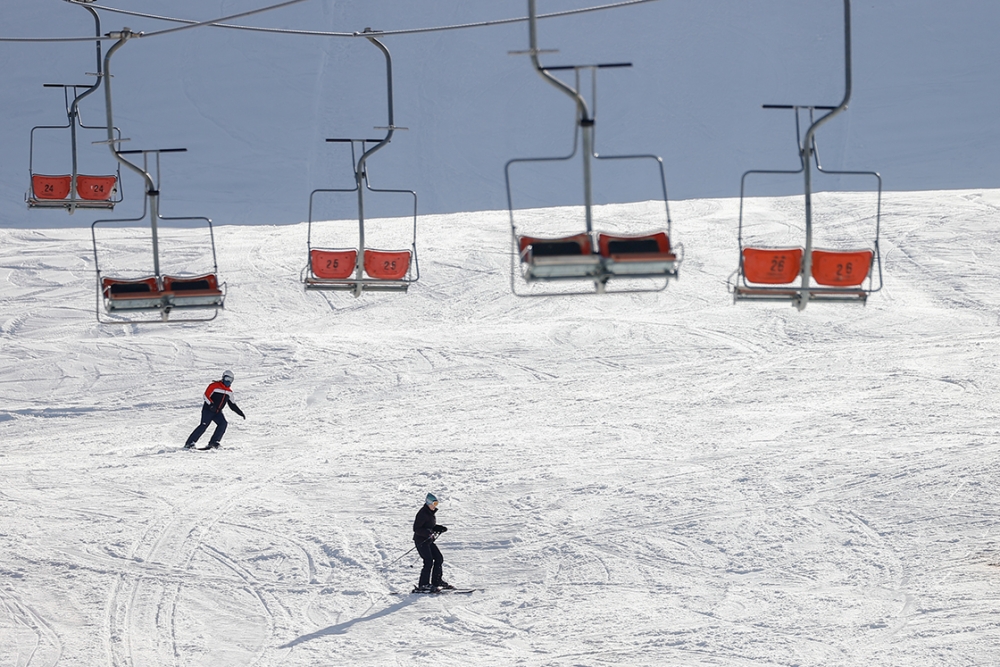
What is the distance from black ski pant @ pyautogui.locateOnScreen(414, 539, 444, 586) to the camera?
39.7ft

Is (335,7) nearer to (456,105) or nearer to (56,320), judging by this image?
(456,105)

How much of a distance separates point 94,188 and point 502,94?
28992mm

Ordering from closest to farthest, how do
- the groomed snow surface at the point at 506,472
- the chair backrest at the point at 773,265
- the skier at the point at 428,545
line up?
the chair backrest at the point at 773,265
the groomed snow surface at the point at 506,472
the skier at the point at 428,545

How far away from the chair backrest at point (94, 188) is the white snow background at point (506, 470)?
318 centimetres

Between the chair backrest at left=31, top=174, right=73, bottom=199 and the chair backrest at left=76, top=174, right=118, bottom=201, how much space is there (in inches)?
4.7

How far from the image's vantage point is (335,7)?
44000 millimetres

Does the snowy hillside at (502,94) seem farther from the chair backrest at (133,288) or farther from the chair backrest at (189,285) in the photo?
the chair backrest at (133,288)

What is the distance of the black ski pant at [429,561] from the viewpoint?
12.1 metres

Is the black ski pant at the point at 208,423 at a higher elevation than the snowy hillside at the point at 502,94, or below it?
below

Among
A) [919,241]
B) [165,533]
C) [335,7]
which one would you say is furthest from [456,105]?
[165,533]

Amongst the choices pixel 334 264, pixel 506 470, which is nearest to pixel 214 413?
pixel 506 470

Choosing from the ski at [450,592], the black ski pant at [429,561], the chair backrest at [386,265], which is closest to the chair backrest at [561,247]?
the chair backrest at [386,265]

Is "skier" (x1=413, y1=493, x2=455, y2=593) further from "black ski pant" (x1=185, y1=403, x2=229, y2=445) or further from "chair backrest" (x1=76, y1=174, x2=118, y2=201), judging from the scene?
"black ski pant" (x1=185, y1=403, x2=229, y2=445)

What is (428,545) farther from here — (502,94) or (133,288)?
(502,94)
